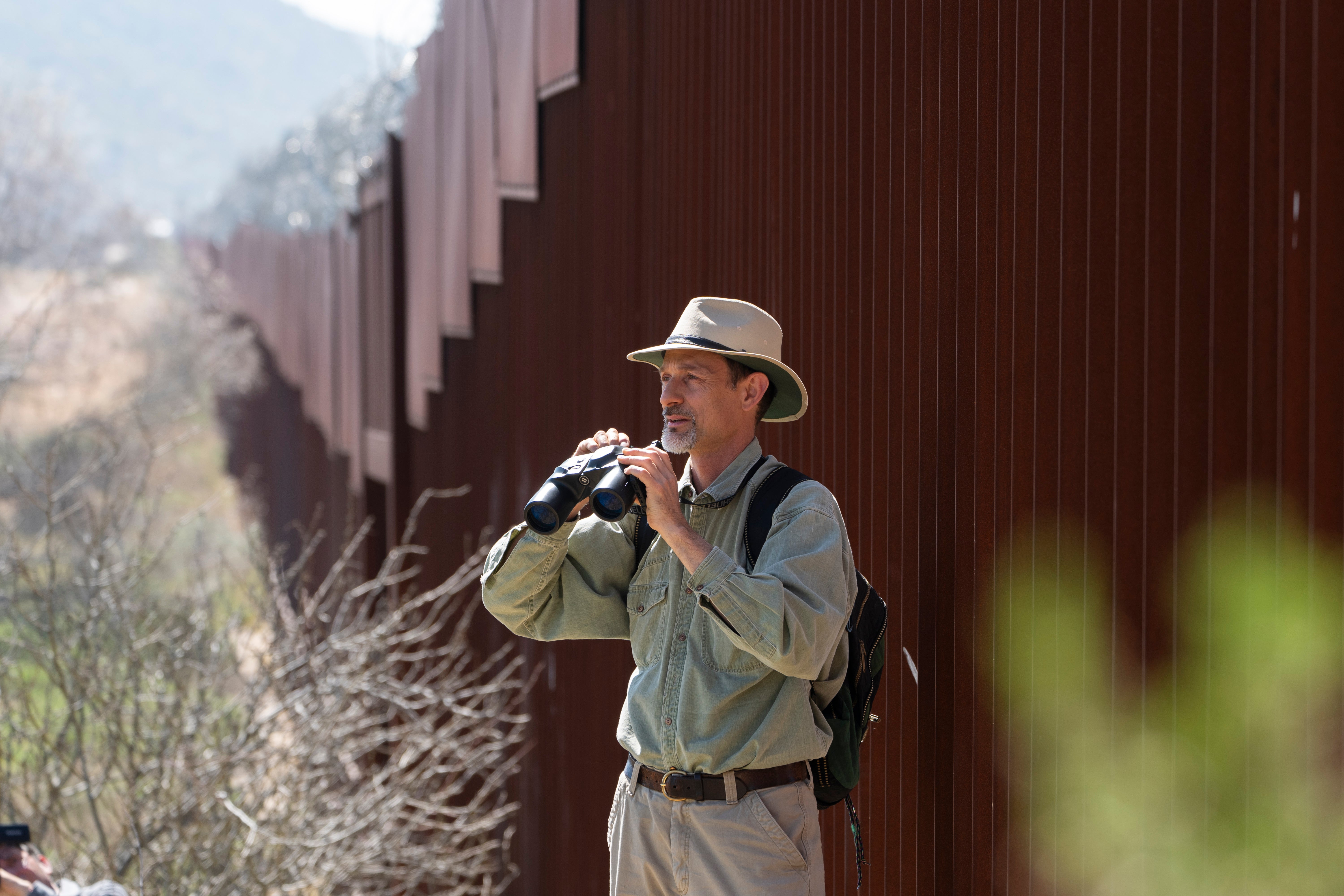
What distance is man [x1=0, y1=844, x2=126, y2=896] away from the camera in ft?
9.98

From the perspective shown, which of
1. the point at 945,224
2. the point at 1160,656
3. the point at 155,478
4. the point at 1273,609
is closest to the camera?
the point at 1273,609

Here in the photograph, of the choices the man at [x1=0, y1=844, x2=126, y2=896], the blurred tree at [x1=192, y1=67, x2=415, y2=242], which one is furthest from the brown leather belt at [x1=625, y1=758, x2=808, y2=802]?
the blurred tree at [x1=192, y1=67, x2=415, y2=242]

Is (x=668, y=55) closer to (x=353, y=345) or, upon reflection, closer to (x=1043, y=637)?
(x=1043, y=637)

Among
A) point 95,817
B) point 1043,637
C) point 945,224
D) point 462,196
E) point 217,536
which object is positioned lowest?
point 217,536

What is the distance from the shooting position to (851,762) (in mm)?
2555

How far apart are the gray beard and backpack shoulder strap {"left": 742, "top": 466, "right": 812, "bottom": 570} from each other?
0.56ft

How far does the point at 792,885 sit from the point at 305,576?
5.43m

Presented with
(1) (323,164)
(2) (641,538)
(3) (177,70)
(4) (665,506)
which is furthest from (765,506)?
(3) (177,70)

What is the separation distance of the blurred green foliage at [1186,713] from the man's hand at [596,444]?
0.84 m

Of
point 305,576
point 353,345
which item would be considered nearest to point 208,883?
point 305,576

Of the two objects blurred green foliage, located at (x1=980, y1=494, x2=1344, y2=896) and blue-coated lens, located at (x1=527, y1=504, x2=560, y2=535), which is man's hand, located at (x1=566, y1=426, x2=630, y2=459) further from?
blurred green foliage, located at (x1=980, y1=494, x2=1344, y2=896)

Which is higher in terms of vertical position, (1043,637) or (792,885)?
(1043,637)

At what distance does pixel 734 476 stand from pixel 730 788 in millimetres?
644

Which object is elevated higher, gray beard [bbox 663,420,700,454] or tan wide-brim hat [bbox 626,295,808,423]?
tan wide-brim hat [bbox 626,295,808,423]
